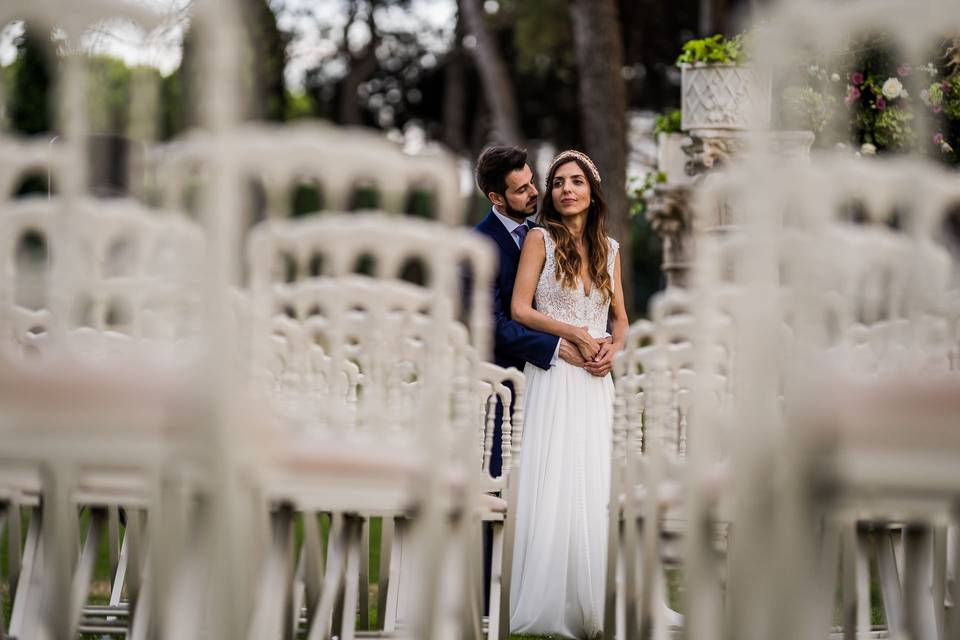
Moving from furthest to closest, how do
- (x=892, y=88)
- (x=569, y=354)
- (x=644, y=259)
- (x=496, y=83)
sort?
(x=644, y=259) → (x=496, y=83) → (x=892, y=88) → (x=569, y=354)

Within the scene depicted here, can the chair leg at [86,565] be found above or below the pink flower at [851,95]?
below

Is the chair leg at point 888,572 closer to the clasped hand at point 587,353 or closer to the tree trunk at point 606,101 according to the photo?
the clasped hand at point 587,353

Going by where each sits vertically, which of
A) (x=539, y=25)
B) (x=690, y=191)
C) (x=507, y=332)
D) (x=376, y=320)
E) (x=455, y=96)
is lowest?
(x=376, y=320)

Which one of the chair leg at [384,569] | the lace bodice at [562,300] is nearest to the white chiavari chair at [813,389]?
the chair leg at [384,569]

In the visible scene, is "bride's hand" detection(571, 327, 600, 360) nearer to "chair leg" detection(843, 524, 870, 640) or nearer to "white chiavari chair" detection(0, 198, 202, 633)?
"chair leg" detection(843, 524, 870, 640)

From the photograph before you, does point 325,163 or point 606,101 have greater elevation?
point 606,101

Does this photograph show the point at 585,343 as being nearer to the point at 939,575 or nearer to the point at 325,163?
the point at 939,575

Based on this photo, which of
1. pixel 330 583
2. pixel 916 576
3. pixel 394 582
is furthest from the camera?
Answer: pixel 394 582

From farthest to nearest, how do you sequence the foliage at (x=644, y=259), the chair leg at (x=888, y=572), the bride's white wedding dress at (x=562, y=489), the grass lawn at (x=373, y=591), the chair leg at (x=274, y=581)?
the foliage at (x=644, y=259) < the grass lawn at (x=373, y=591) < the bride's white wedding dress at (x=562, y=489) < the chair leg at (x=888, y=572) < the chair leg at (x=274, y=581)

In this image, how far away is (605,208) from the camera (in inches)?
199

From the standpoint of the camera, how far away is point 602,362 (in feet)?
15.9

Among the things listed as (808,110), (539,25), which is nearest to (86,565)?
(808,110)

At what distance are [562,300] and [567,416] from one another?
1.55ft

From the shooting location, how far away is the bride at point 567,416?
4645 millimetres
